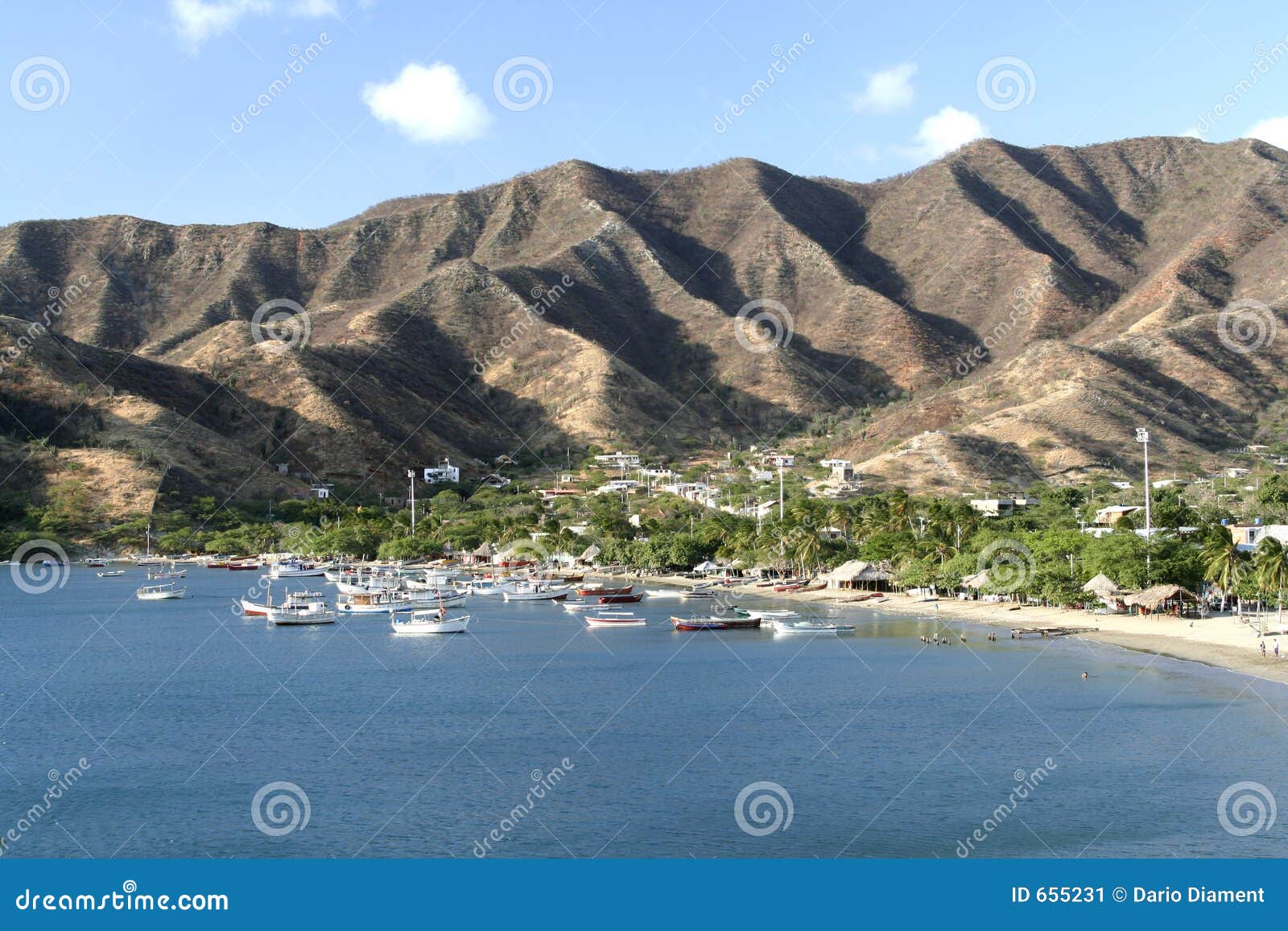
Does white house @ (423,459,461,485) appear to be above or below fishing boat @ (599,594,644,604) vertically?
above

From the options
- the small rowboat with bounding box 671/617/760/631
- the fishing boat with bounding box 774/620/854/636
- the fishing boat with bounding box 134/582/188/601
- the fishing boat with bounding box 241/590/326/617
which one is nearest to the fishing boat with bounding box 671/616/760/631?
the small rowboat with bounding box 671/617/760/631

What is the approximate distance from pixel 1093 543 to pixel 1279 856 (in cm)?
4867

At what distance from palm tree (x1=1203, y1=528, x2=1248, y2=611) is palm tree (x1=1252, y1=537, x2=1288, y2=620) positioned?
244cm

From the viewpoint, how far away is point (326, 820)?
31047 mm

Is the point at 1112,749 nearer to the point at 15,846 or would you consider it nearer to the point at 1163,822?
the point at 1163,822

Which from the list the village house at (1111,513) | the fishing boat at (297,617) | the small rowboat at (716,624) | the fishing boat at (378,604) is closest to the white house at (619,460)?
the village house at (1111,513)

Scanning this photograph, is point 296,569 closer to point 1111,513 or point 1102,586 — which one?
point 1111,513

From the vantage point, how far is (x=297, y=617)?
82125 millimetres

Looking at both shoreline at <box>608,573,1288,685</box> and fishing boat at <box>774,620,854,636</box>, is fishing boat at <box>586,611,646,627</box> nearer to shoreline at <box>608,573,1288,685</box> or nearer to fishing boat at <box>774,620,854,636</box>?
fishing boat at <box>774,620,854,636</box>

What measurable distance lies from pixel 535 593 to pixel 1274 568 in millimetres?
58971

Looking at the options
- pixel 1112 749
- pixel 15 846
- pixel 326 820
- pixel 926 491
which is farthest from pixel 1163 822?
pixel 926 491

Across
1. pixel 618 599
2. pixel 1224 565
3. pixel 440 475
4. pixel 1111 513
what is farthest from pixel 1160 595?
pixel 440 475

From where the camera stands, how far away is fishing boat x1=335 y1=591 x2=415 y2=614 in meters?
88.7

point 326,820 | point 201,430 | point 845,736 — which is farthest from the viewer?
point 201,430
